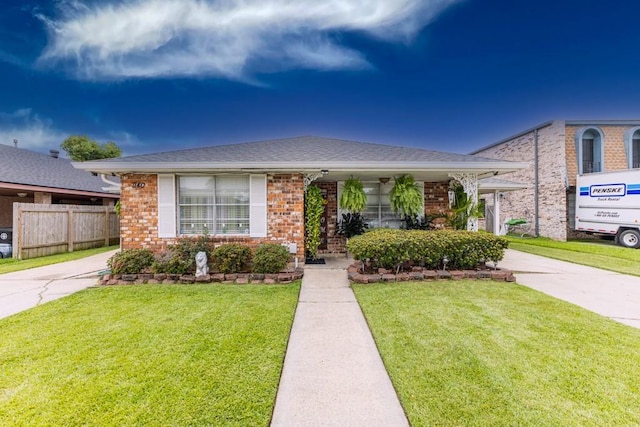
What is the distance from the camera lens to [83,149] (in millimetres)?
23641

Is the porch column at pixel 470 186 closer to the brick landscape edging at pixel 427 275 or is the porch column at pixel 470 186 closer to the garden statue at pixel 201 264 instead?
the brick landscape edging at pixel 427 275

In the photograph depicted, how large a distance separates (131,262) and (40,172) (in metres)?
11.3

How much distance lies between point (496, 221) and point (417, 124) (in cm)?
801

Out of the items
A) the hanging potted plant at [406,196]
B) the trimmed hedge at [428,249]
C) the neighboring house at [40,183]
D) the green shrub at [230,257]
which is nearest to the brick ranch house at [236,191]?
the hanging potted plant at [406,196]

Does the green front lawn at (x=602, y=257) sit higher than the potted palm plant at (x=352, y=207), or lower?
Answer: lower

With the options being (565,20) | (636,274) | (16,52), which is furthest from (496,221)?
(16,52)

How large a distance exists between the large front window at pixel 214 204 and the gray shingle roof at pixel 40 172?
8.77m

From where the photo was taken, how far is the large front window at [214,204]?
7.00 m

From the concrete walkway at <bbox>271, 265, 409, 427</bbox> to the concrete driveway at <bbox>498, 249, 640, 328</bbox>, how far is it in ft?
12.5

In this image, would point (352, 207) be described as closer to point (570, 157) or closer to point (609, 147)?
point (570, 157)

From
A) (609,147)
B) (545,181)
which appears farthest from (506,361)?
(609,147)

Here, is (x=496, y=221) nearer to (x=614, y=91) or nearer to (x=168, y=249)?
(x=614, y=91)

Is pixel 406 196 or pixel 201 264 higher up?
pixel 406 196

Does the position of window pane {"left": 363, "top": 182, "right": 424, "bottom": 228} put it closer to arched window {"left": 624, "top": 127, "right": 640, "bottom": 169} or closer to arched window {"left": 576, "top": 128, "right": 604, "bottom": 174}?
arched window {"left": 576, "top": 128, "right": 604, "bottom": 174}
